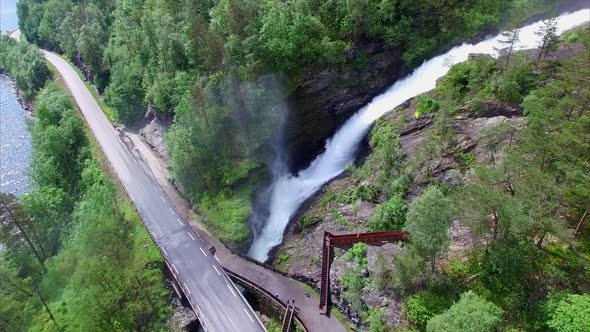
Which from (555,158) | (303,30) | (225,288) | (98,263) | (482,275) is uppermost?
(303,30)

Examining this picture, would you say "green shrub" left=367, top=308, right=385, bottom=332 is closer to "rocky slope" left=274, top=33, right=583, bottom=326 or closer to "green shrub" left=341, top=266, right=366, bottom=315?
"rocky slope" left=274, top=33, right=583, bottom=326

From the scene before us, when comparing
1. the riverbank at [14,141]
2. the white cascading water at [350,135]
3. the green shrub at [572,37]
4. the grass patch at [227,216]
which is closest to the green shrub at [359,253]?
the white cascading water at [350,135]

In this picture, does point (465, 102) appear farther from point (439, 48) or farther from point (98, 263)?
point (98, 263)

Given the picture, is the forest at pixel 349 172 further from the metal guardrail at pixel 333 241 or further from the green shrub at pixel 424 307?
the metal guardrail at pixel 333 241

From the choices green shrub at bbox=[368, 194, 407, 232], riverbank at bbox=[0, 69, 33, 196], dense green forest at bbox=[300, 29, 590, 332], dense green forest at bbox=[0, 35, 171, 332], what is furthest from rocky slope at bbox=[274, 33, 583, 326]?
riverbank at bbox=[0, 69, 33, 196]

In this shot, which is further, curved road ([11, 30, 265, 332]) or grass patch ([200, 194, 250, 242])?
grass patch ([200, 194, 250, 242])

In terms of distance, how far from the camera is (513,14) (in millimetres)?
57156

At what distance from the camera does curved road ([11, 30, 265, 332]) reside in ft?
136

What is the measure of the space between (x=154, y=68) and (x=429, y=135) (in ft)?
169

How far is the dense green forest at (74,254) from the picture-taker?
43344 millimetres

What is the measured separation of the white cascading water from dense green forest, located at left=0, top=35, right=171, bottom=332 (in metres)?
15.0

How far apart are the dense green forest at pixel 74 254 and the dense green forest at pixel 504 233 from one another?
26.5 meters

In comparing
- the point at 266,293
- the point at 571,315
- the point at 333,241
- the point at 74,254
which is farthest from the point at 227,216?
the point at 571,315

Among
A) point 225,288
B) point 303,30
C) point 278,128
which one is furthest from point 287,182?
point 303,30
